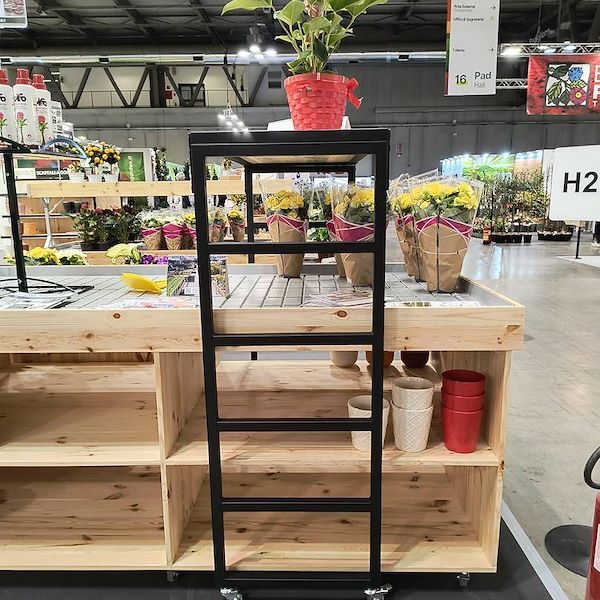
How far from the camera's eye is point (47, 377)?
103 inches

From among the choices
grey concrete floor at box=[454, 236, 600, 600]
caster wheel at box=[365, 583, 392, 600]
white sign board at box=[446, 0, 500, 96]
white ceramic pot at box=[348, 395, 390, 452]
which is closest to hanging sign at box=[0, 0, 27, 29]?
white ceramic pot at box=[348, 395, 390, 452]

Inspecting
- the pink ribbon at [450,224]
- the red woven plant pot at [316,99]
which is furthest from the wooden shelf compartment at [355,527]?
the red woven plant pot at [316,99]

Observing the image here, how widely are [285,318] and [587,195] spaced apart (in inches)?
41.7

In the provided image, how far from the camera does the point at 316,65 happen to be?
5.44 ft

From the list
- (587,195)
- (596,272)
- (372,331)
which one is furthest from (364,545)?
(596,272)

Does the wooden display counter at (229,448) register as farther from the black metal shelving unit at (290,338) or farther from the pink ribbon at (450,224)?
the pink ribbon at (450,224)

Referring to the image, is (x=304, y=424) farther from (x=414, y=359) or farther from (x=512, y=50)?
(x=512, y=50)

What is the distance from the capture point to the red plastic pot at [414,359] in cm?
246

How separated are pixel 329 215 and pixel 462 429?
1.01 m

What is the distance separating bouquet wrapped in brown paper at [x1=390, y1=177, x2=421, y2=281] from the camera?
1956 millimetres

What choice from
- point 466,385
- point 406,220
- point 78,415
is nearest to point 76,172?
point 78,415

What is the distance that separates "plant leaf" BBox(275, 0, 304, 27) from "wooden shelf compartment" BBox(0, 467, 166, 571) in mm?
1840

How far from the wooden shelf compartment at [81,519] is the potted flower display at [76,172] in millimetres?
3139

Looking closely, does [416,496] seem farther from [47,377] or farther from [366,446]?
[47,377]
